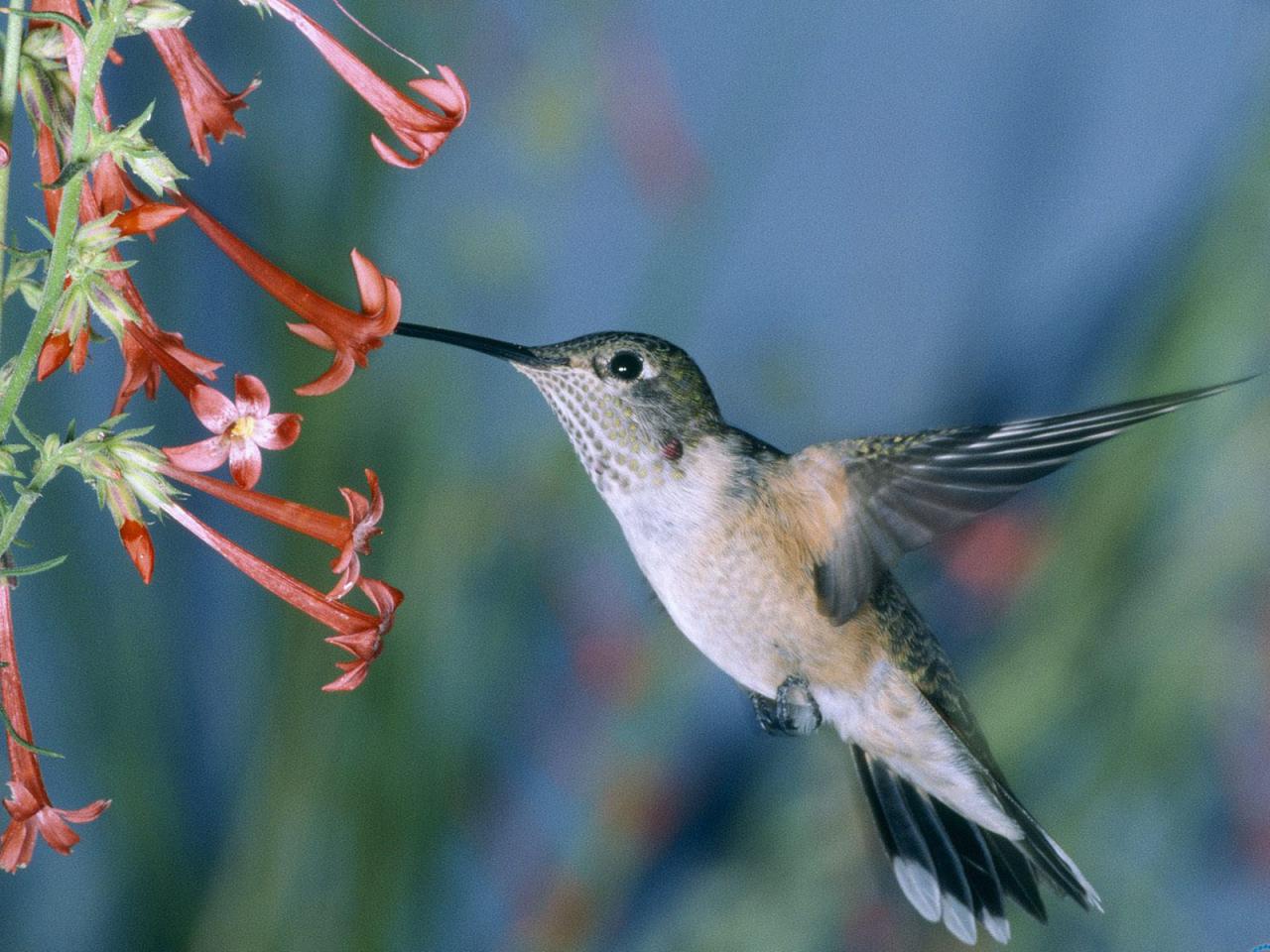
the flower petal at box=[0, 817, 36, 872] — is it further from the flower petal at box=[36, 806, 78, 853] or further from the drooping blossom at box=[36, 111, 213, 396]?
the drooping blossom at box=[36, 111, 213, 396]

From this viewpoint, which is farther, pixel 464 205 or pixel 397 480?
pixel 464 205

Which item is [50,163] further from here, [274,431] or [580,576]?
[580,576]

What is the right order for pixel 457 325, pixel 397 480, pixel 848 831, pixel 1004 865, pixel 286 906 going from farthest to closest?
pixel 457 325, pixel 397 480, pixel 286 906, pixel 848 831, pixel 1004 865

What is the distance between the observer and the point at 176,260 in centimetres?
148

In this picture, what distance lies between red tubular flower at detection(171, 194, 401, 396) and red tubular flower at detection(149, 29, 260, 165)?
0.11 ft

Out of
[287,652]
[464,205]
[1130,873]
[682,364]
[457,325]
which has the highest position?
[464,205]

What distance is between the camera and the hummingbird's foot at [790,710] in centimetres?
86

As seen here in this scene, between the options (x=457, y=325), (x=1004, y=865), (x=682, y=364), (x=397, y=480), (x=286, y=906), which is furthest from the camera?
(x=457, y=325)

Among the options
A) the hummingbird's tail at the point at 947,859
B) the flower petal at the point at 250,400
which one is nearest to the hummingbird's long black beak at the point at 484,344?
the flower petal at the point at 250,400

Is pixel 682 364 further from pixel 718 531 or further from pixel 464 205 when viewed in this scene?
pixel 464 205

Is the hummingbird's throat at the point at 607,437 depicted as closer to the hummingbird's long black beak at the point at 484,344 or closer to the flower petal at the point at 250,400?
the hummingbird's long black beak at the point at 484,344

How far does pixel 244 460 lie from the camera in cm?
47

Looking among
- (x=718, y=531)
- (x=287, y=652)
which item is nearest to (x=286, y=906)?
(x=287, y=652)

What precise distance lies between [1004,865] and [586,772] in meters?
0.73
